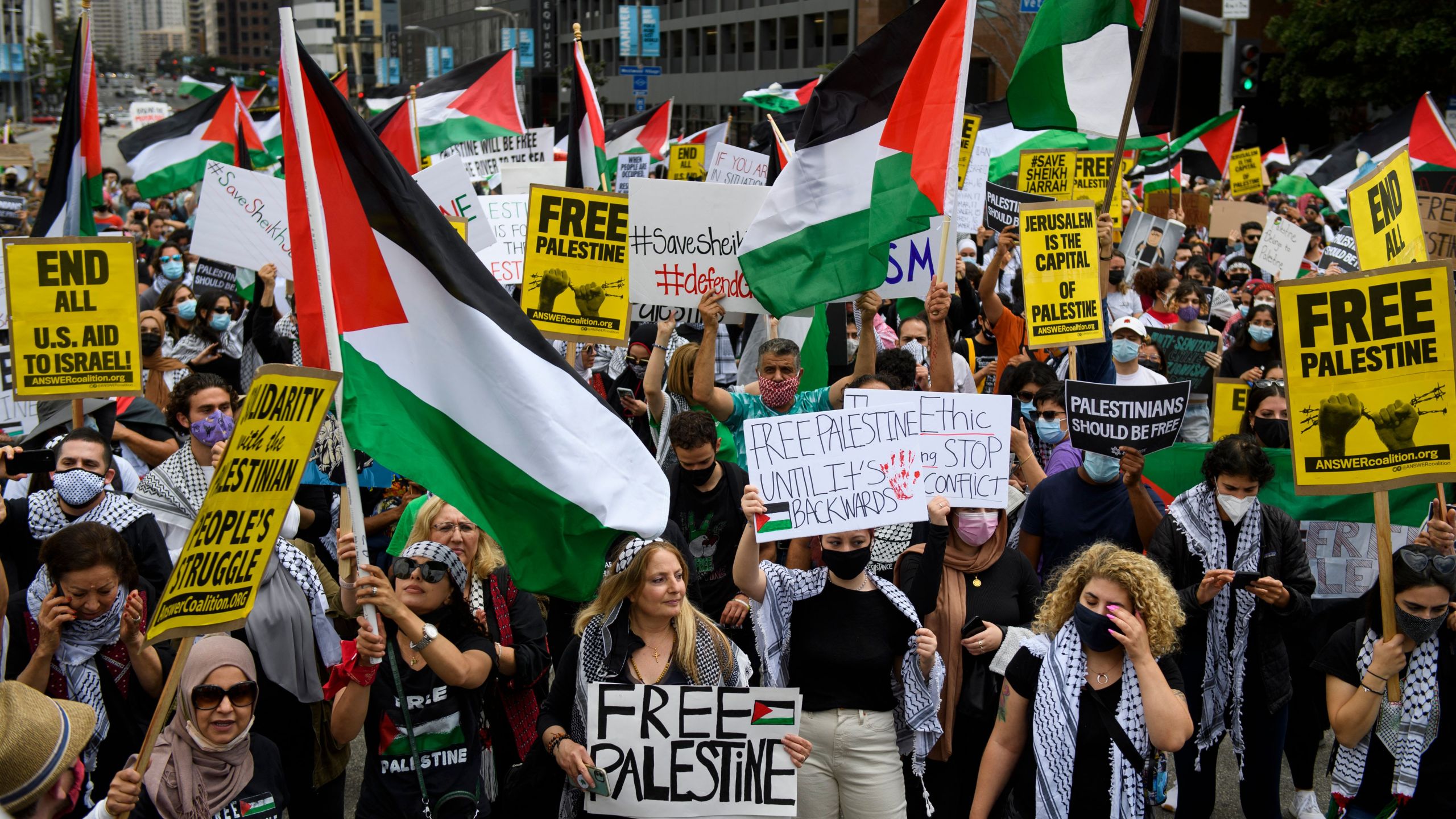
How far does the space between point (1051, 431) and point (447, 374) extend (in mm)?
3592

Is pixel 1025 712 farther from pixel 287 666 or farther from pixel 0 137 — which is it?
pixel 0 137

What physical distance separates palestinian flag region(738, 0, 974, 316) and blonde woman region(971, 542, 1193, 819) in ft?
9.51

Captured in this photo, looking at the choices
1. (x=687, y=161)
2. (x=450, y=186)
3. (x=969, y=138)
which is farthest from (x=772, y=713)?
(x=687, y=161)

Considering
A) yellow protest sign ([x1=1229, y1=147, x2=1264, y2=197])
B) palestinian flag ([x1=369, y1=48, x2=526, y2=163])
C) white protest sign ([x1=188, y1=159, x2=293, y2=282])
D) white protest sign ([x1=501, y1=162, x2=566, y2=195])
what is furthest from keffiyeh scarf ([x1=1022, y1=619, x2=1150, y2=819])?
yellow protest sign ([x1=1229, y1=147, x2=1264, y2=197])

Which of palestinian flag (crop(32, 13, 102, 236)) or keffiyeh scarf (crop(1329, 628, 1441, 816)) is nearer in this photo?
keffiyeh scarf (crop(1329, 628, 1441, 816))

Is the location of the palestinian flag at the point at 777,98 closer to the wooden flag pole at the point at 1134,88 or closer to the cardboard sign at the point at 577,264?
the wooden flag pole at the point at 1134,88

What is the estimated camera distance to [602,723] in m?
4.23

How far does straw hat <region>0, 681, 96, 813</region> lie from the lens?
3.01 metres

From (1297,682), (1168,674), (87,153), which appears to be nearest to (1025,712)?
(1168,674)

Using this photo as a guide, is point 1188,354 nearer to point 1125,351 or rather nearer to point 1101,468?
point 1125,351

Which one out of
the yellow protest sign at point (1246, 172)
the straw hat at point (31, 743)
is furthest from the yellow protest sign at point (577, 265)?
the yellow protest sign at point (1246, 172)

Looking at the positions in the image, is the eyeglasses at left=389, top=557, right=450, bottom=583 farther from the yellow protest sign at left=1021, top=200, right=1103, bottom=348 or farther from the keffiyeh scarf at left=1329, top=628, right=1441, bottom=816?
the yellow protest sign at left=1021, top=200, right=1103, bottom=348

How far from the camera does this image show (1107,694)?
4078mm

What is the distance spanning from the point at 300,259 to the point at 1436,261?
349cm
